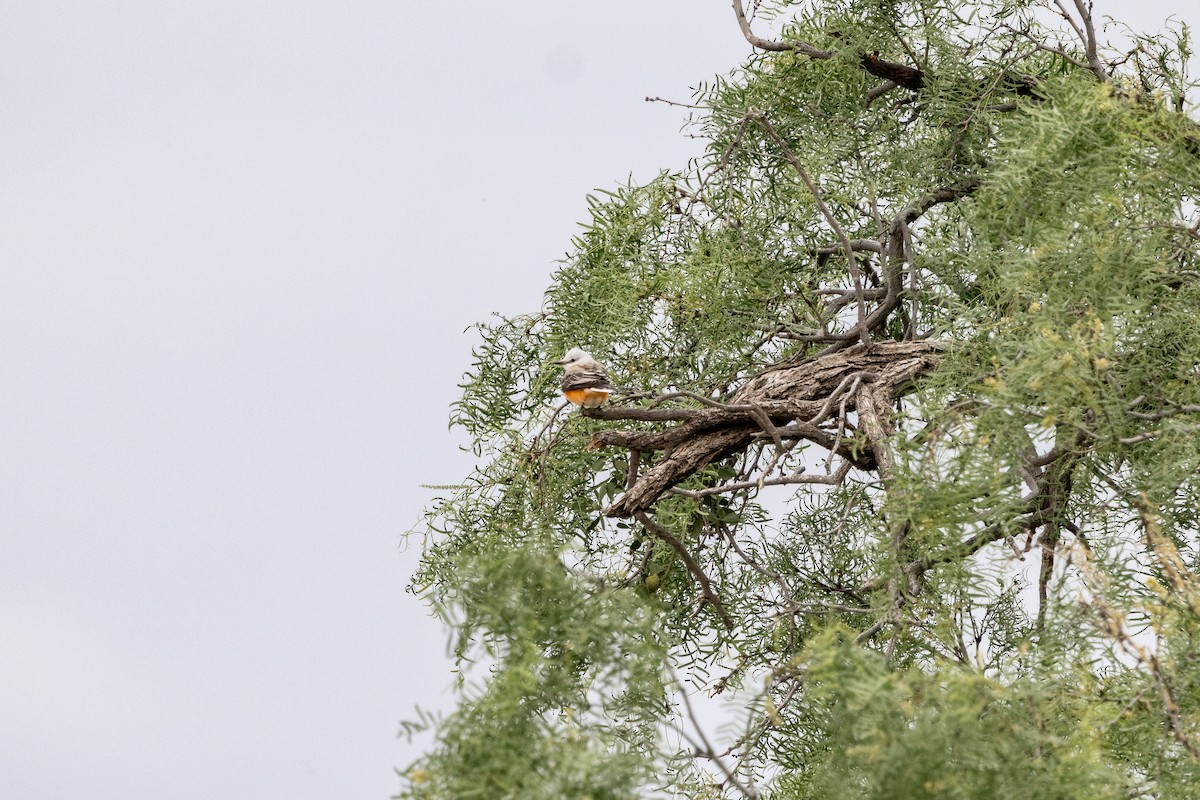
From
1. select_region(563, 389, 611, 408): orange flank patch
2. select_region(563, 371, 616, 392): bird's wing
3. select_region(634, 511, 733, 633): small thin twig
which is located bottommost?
select_region(634, 511, 733, 633): small thin twig

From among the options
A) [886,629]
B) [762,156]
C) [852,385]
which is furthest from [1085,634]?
[762,156]

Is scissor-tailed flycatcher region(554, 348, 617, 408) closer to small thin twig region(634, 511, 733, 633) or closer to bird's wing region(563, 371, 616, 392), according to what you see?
bird's wing region(563, 371, 616, 392)

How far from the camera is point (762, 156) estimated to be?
2.61 meters

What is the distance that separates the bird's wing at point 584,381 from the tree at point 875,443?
0.21 ft

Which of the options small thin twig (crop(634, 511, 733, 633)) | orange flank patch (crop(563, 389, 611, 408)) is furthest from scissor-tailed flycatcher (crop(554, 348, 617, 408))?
small thin twig (crop(634, 511, 733, 633))

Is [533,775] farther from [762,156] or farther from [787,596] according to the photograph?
[762,156]

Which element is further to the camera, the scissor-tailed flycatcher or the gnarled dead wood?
the gnarled dead wood

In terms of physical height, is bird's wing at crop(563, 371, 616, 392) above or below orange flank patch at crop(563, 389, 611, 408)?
above

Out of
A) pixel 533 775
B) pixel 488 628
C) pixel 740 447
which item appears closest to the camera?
pixel 533 775

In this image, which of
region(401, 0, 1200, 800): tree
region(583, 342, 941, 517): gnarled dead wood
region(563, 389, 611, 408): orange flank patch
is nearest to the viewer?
region(401, 0, 1200, 800): tree

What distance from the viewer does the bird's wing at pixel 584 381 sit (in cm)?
194

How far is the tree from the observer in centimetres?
139

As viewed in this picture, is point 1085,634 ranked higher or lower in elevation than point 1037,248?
lower

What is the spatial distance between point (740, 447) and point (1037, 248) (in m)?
0.56
